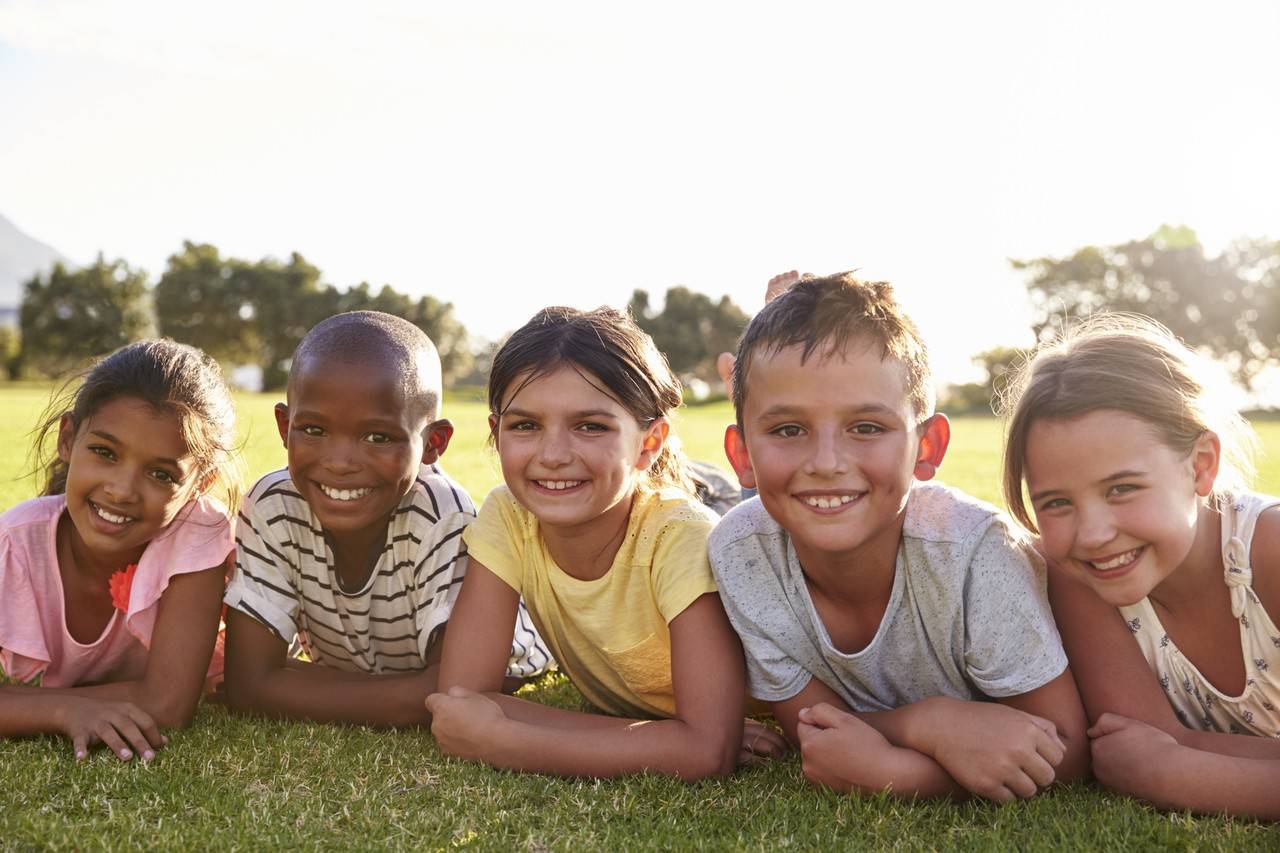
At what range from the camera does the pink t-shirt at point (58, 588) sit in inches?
138

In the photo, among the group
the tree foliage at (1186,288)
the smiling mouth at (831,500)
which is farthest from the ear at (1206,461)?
the tree foliage at (1186,288)

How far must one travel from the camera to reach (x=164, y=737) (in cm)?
316

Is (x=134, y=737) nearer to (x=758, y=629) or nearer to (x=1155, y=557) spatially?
(x=758, y=629)

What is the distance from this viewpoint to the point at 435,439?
3.73 metres

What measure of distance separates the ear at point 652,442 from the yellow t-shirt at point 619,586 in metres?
0.13

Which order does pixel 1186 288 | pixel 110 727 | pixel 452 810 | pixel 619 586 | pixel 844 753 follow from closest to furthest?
pixel 452 810 < pixel 844 753 < pixel 110 727 < pixel 619 586 < pixel 1186 288

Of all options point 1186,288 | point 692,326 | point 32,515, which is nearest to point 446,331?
point 692,326

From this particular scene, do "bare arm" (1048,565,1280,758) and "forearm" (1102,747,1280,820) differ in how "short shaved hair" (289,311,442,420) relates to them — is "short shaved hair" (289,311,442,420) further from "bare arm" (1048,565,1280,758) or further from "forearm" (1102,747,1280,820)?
"forearm" (1102,747,1280,820)

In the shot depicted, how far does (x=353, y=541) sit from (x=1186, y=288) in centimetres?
5275

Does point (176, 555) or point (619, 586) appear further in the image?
point (176, 555)

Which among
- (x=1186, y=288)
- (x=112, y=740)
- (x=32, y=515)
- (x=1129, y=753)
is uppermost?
(x=1186, y=288)

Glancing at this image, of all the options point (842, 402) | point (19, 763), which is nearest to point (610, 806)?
point (842, 402)

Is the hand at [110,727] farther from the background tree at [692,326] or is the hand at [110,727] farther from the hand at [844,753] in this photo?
the background tree at [692,326]

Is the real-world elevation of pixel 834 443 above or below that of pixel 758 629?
above
